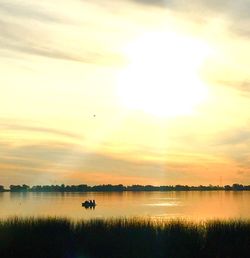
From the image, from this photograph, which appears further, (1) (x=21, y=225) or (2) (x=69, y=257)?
(1) (x=21, y=225)

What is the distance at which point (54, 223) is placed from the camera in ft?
95.3

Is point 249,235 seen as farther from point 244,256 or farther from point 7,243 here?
point 7,243

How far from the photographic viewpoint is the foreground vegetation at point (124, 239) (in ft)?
82.0

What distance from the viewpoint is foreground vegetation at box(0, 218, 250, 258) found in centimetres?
2498

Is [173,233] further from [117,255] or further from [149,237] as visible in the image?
[117,255]

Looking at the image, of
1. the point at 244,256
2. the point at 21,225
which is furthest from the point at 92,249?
the point at 244,256

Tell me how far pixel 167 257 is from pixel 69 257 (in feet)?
14.1

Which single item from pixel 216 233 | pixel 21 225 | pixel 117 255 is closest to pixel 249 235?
pixel 216 233

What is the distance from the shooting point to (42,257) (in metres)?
24.5

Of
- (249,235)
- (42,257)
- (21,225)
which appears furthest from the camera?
(21,225)

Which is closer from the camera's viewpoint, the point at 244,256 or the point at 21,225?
the point at 244,256

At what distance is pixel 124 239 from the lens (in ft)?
86.7

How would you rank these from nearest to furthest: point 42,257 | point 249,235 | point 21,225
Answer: point 42,257 < point 249,235 < point 21,225

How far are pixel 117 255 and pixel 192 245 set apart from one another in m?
3.39
